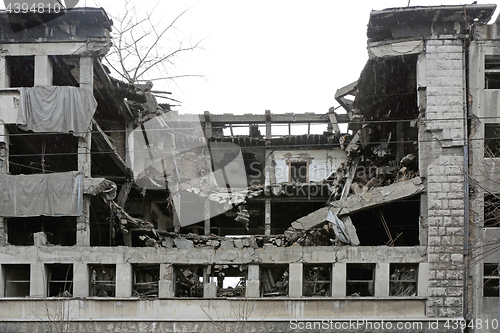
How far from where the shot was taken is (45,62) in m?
18.5

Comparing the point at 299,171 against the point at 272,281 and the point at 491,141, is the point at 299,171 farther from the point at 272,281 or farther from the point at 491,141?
the point at 491,141

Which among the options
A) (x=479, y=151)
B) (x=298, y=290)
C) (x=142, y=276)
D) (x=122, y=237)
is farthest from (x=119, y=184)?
(x=479, y=151)

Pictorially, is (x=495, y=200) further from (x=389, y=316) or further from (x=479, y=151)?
(x=389, y=316)

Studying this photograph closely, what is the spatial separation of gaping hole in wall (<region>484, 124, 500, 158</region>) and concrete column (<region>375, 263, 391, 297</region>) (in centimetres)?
511

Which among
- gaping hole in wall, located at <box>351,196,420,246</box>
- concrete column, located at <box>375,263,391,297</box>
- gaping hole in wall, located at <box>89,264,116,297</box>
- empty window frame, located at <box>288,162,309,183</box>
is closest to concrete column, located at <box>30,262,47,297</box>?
gaping hole in wall, located at <box>89,264,116,297</box>

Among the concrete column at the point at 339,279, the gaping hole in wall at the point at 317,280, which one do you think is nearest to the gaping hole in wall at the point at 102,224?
the gaping hole in wall at the point at 317,280

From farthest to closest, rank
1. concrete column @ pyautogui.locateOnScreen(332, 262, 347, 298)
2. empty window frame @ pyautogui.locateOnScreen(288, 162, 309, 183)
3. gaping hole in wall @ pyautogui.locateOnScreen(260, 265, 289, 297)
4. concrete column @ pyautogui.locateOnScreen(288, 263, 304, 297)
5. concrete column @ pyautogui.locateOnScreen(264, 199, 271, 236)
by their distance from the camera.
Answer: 1. empty window frame @ pyautogui.locateOnScreen(288, 162, 309, 183)
2. concrete column @ pyautogui.locateOnScreen(264, 199, 271, 236)
3. gaping hole in wall @ pyautogui.locateOnScreen(260, 265, 289, 297)
4. concrete column @ pyautogui.locateOnScreen(288, 263, 304, 297)
5. concrete column @ pyautogui.locateOnScreen(332, 262, 347, 298)

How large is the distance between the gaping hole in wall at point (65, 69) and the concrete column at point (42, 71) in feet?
1.17

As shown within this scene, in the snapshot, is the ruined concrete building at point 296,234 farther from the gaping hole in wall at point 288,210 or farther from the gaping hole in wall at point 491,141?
the gaping hole in wall at point 288,210

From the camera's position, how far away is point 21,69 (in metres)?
20.4

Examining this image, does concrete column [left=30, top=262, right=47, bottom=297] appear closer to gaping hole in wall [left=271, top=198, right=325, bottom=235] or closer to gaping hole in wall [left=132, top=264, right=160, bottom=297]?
gaping hole in wall [left=132, top=264, right=160, bottom=297]

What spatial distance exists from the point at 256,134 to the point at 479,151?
1394cm

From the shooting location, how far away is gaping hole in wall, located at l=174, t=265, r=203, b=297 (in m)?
18.4

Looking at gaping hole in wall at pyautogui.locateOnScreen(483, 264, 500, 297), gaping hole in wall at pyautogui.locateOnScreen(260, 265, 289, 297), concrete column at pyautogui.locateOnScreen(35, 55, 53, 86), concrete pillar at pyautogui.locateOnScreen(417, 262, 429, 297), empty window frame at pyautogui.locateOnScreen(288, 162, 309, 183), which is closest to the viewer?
gaping hole in wall at pyautogui.locateOnScreen(483, 264, 500, 297)
